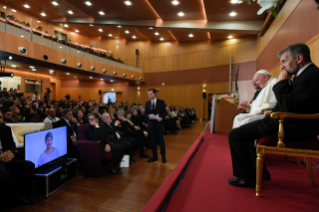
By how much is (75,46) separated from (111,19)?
3248mm

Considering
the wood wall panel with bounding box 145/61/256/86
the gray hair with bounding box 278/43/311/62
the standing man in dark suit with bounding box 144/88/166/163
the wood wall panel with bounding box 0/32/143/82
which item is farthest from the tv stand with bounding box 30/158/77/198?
the wood wall panel with bounding box 145/61/256/86

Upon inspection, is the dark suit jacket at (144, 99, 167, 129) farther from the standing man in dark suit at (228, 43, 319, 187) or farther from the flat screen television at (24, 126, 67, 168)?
the standing man in dark suit at (228, 43, 319, 187)

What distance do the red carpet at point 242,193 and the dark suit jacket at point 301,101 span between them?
0.49 metres

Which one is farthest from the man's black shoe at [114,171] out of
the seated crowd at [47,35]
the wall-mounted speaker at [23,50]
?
the seated crowd at [47,35]

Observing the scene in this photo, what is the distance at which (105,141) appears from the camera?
3273mm

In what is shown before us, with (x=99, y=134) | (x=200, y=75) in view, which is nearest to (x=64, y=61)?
(x=99, y=134)

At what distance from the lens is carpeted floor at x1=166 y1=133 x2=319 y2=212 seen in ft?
4.76

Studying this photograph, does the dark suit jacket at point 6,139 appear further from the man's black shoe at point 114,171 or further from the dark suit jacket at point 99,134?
the man's black shoe at point 114,171

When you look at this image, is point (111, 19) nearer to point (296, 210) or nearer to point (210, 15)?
point (210, 15)

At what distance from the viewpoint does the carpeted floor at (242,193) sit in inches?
57.2

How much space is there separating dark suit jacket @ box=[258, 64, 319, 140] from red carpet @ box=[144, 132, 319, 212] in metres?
0.49

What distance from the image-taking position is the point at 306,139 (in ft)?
4.86

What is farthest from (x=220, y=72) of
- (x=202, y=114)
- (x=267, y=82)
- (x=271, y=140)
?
(x=271, y=140)

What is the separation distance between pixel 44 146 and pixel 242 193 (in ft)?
7.83
